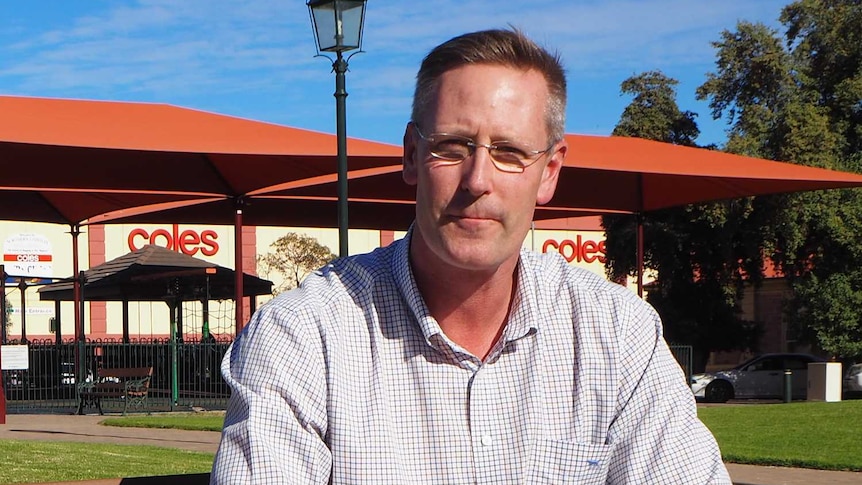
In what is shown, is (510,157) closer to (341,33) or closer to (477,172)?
(477,172)

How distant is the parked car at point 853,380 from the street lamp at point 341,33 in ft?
66.4

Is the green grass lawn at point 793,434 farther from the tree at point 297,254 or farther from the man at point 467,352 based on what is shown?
the tree at point 297,254

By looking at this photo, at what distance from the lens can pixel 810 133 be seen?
2983cm

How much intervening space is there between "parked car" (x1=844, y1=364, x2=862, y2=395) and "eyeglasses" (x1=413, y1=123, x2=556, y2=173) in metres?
28.3

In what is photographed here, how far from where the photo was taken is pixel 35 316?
4916 cm

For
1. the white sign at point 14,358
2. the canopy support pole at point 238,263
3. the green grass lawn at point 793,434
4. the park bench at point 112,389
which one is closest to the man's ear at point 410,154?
the green grass lawn at point 793,434

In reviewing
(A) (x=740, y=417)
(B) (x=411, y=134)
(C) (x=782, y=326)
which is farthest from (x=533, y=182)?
(C) (x=782, y=326)

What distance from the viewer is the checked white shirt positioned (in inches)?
75.0

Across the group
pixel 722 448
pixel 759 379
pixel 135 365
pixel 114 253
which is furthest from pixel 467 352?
pixel 114 253

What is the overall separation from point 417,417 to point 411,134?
1.49 feet

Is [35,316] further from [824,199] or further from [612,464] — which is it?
[612,464]

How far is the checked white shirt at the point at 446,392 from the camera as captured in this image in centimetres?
191

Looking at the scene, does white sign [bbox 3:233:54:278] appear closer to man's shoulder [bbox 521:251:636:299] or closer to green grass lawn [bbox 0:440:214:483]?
green grass lawn [bbox 0:440:214:483]

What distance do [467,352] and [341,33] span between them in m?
9.46
